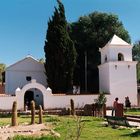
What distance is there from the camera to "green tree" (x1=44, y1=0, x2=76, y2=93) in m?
45.4

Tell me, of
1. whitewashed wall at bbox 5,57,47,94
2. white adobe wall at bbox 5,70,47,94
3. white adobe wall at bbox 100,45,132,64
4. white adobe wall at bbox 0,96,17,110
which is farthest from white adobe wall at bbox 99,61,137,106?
white adobe wall at bbox 0,96,17,110

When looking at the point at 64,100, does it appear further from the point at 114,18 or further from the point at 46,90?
the point at 114,18

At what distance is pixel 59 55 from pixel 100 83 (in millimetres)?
5848

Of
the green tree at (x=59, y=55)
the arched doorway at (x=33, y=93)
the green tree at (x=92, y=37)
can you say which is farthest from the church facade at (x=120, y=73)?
the arched doorway at (x=33, y=93)

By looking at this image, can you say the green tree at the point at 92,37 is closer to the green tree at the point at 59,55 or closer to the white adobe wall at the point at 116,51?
the green tree at the point at 59,55

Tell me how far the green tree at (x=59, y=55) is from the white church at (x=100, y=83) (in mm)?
1778

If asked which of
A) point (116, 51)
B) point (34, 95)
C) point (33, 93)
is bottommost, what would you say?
point (34, 95)

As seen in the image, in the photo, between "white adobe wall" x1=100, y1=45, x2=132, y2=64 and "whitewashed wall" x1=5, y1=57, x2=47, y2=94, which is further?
"whitewashed wall" x1=5, y1=57, x2=47, y2=94

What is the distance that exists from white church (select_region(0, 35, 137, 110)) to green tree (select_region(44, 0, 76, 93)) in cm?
178

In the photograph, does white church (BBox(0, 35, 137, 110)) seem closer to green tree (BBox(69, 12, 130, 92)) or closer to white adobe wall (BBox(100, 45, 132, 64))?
white adobe wall (BBox(100, 45, 132, 64))

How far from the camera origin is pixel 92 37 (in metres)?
51.5

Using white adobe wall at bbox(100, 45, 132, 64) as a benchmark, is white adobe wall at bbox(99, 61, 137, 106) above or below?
below

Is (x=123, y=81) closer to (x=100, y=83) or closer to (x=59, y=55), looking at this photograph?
(x=100, y=83)

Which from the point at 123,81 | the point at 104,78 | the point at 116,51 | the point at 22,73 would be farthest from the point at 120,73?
the point at 22,73
